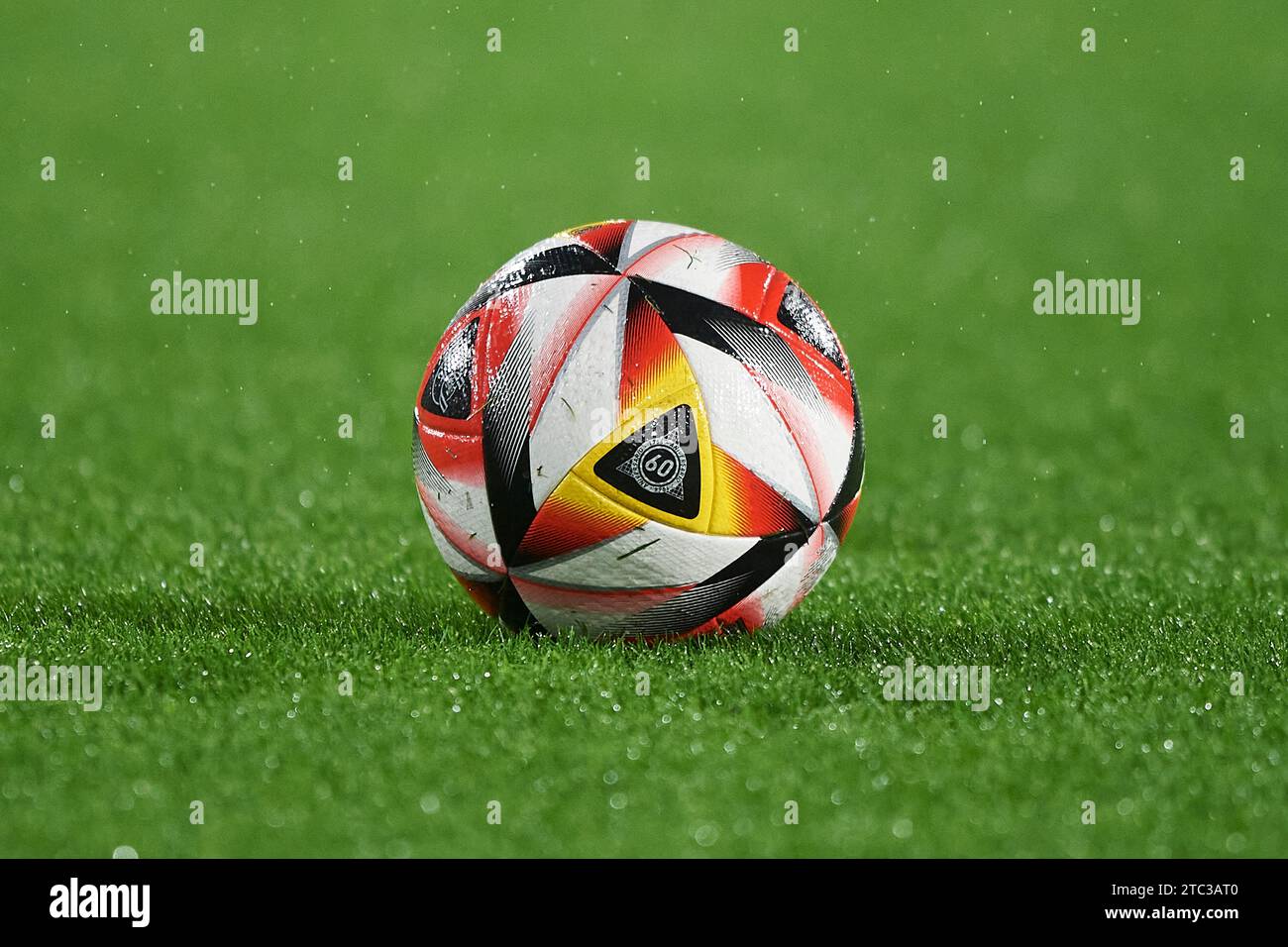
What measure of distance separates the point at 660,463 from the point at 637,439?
116 millimetres

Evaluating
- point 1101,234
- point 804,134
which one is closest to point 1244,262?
point 1101,234

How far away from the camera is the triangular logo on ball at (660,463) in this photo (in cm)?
555

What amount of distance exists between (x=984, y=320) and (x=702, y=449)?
27.5ft

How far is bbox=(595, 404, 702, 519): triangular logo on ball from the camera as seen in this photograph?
5547 mm

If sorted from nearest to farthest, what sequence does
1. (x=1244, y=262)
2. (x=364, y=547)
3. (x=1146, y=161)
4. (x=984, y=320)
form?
(x=364, y=547)
(x=984, y=320)
(x=1244, y=262)
(x=1146, y=161)

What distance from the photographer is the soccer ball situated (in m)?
5.58

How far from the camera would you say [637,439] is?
554 centimetres

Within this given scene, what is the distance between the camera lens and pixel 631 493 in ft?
18.3

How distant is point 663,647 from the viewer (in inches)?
230

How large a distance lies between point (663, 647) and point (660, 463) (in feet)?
2.41

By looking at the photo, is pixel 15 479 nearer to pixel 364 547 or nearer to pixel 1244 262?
pixel 364 547

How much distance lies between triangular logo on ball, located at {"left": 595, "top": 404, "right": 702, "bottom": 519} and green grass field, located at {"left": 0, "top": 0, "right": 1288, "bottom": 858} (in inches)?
24.8

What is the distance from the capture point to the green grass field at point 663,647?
494 cm

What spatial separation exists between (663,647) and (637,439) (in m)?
0.82
